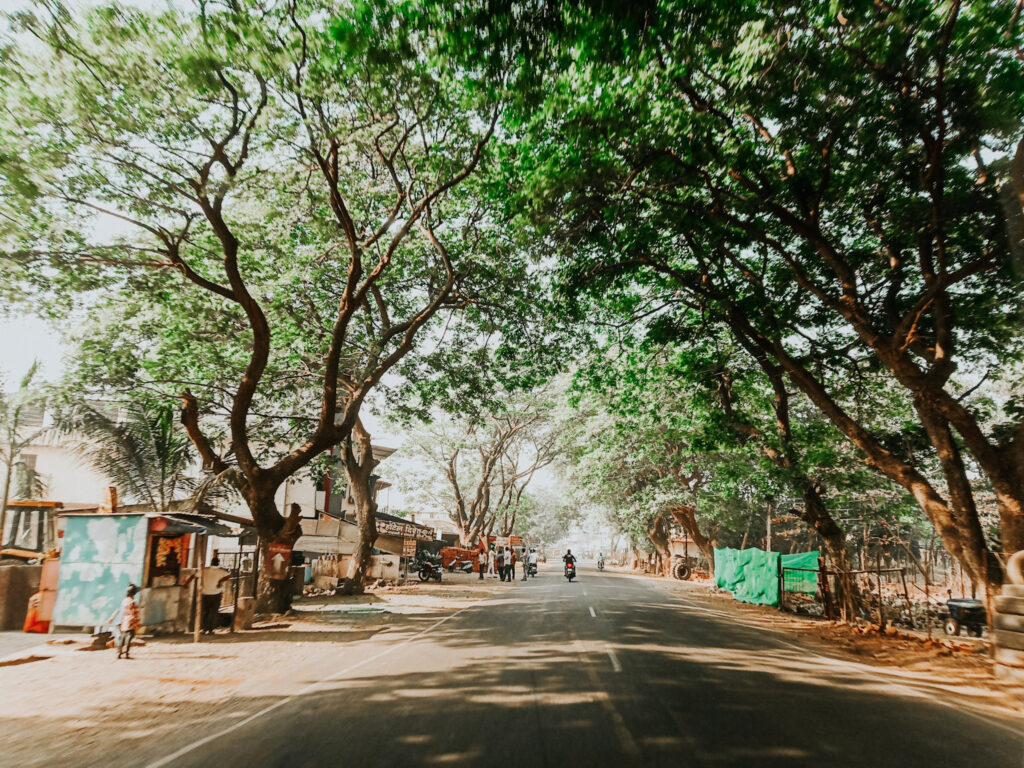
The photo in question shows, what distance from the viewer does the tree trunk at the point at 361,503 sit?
21.3 meters

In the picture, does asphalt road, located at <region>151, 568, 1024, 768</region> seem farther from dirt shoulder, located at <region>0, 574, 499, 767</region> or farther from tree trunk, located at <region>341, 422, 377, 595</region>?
tree trunk, located at <region>341, 422, 377, 595</region>

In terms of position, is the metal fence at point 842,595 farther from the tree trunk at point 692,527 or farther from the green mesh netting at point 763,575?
the tree trunk at point 692,527

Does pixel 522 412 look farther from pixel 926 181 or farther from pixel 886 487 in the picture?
pixel 926 181

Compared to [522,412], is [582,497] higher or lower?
lower

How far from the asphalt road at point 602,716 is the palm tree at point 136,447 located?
39.4ft

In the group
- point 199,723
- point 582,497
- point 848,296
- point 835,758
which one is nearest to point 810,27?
point 848,296

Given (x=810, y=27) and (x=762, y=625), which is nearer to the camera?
(x=810, y=27)

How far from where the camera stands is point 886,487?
23.9 m

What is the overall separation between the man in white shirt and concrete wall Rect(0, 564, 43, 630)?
3712mm

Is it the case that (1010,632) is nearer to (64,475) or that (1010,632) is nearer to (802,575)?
(802,575)

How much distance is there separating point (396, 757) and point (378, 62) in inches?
303

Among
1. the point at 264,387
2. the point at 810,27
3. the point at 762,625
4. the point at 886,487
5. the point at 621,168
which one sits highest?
the point at 810,27

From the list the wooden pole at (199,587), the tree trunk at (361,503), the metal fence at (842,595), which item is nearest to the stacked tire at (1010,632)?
the metal fence at (842,595)

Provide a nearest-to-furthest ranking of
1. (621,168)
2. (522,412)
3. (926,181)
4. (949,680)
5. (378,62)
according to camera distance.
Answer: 1. (378,62)
2. (949,680)
3. (926,181)
4. (621,168)
5. (522,412)
